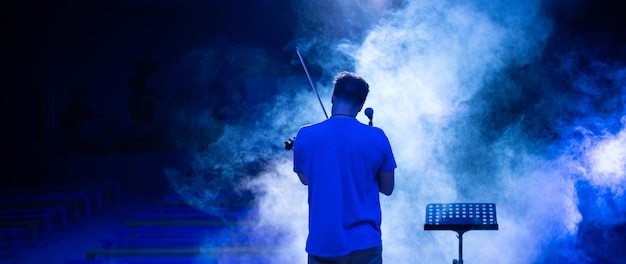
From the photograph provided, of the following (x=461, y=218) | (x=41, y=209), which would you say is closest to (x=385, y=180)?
(x=461, y=218)

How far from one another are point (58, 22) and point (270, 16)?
399 cm

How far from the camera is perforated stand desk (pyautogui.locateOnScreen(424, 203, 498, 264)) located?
3.52 metres

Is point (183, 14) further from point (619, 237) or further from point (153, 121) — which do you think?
point (619, 237)

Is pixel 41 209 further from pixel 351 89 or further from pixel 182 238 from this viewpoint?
pixel 351 89

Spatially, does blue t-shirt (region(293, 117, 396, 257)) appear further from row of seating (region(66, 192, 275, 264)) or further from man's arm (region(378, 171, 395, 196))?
row of seating (region(66, 192, 275, 264))

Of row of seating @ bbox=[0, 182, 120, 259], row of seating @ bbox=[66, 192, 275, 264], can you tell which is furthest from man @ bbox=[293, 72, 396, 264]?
row of seating @ bbox=[0, 182, 120, 259]

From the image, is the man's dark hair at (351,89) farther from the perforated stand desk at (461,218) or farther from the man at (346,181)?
the perforated stand desk at (461,218)

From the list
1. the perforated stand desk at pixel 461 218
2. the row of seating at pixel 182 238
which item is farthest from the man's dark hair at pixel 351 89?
the row of seating at pixel 182 238

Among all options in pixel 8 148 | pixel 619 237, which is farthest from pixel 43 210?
pixel 619 237

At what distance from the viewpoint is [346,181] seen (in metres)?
2.56

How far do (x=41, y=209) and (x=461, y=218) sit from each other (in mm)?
6166

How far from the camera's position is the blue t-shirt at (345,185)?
2537mm

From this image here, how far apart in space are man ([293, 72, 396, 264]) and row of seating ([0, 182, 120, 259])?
5.14m

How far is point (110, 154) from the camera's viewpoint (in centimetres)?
1132
